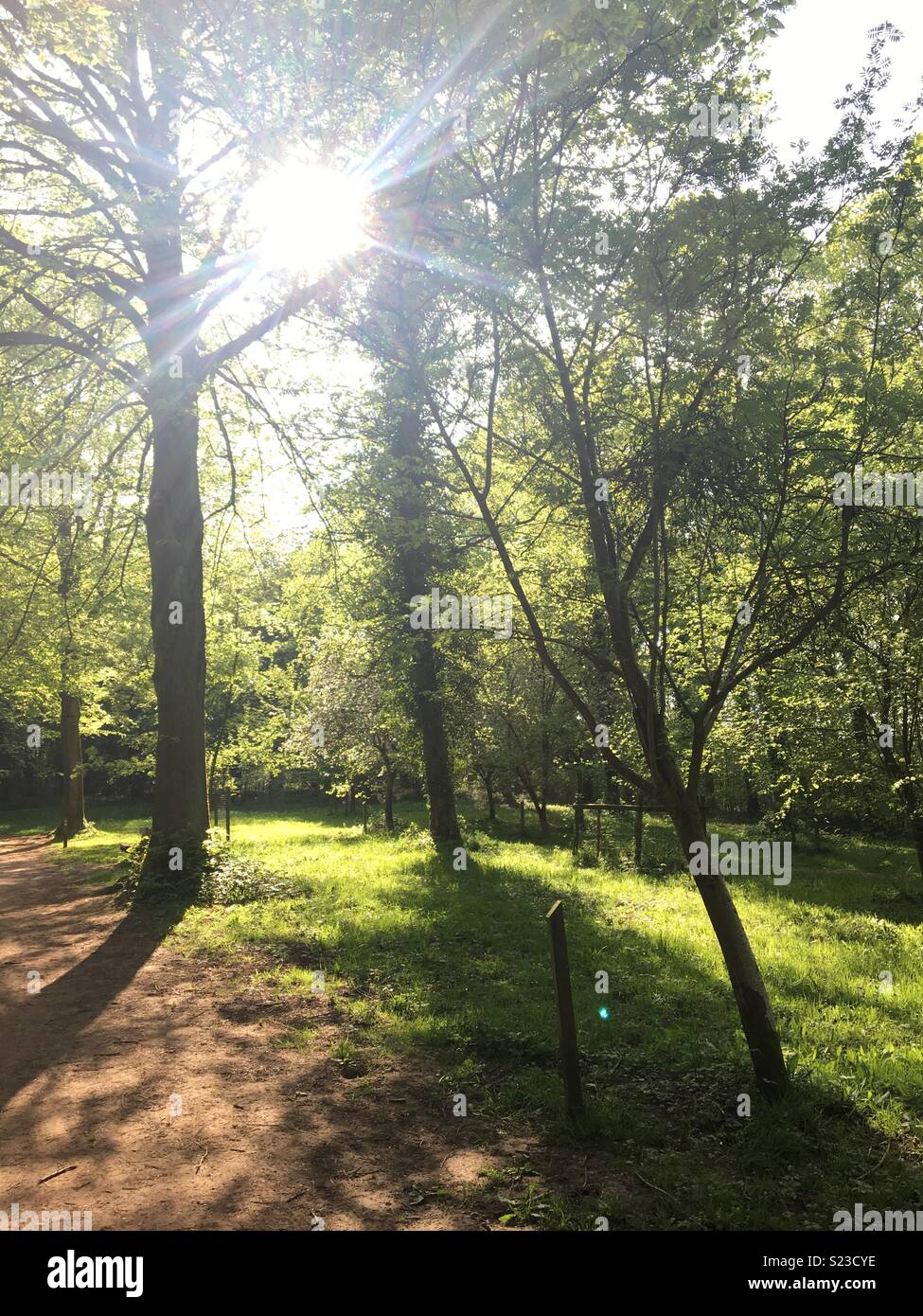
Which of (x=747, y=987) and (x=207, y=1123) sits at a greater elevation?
(x=747, y=987)

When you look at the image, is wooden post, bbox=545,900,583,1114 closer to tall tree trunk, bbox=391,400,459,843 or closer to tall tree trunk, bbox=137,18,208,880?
tall tree trunk, bbox=137,18,208,880

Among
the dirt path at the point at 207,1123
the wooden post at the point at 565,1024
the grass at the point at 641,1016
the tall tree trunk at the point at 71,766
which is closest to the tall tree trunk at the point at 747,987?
the grass at the point at 641,1016

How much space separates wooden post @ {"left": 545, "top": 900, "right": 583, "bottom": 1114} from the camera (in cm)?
482

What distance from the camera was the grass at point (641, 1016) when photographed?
13.9ft

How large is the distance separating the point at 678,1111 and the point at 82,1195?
3.50 meters

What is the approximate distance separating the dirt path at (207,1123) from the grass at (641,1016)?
1.15ft

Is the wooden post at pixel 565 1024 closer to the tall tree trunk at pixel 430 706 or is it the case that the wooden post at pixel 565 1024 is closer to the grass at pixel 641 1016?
the grass at pixel 641 1016

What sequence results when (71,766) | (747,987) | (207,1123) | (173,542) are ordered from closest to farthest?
(207,1123) → (747,987) → (173,542) → (71,766)

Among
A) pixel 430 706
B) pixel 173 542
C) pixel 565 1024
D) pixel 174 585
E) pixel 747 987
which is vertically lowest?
pixel 565 1024

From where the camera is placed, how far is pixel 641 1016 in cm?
666

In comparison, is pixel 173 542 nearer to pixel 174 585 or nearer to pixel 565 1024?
pixel 174 585

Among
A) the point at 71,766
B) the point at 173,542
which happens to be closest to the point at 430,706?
the point at 173,542

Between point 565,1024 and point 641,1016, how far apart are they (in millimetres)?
2124

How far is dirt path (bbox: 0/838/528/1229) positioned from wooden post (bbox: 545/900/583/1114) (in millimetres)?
443
